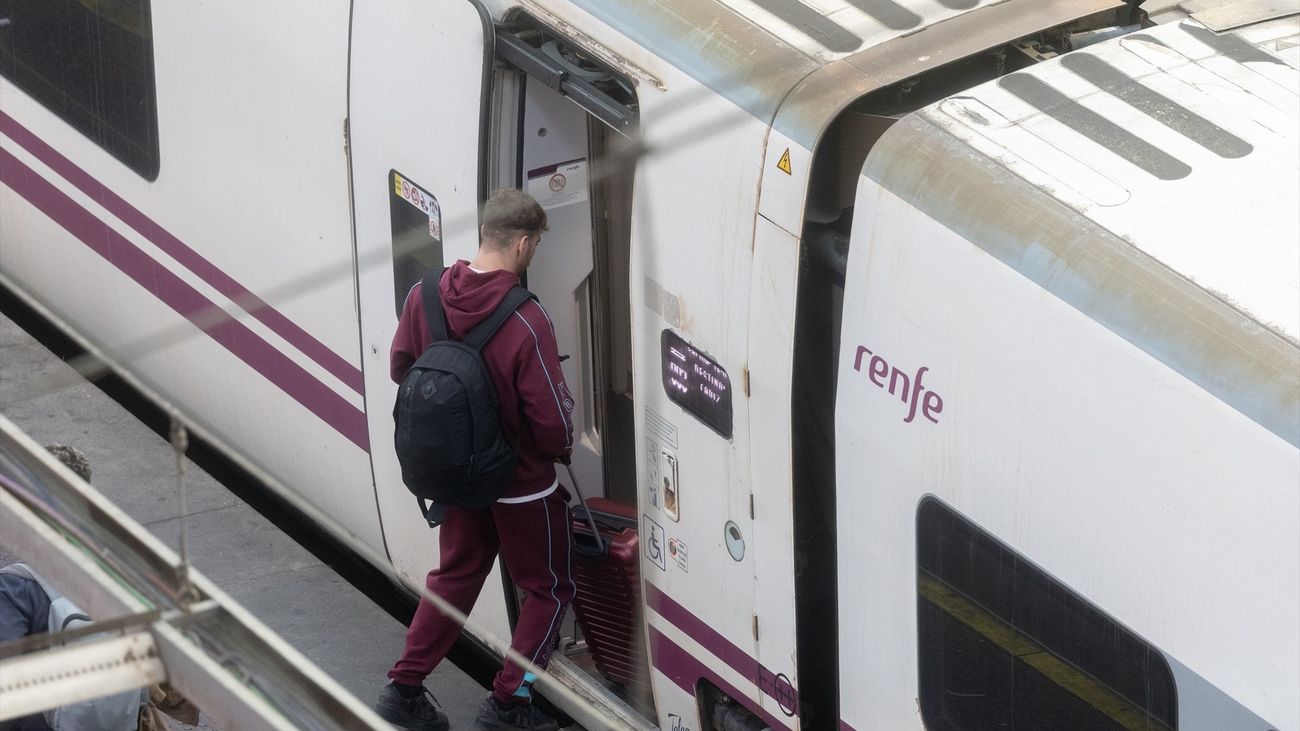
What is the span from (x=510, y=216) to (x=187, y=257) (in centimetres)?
196

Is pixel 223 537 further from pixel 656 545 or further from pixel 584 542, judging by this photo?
pixel 656 545

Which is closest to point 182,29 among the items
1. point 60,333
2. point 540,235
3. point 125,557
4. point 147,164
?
point 147,164

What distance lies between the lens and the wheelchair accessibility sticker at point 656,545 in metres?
5.12

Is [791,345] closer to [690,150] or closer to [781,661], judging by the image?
[690,150]

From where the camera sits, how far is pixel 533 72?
505 centimetres

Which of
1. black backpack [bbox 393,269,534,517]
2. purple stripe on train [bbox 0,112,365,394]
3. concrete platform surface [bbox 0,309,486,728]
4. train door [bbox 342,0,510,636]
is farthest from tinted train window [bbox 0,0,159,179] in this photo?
black backpack [bbox 393,269,534,517]

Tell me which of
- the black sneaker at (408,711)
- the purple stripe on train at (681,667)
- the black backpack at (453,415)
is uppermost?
the black backpack at (453,415)

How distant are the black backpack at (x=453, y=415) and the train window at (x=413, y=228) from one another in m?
0.27

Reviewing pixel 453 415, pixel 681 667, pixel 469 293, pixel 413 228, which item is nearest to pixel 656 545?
pixel 681 667

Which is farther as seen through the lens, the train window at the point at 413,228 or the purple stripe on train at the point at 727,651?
the train window at the point at 413,228

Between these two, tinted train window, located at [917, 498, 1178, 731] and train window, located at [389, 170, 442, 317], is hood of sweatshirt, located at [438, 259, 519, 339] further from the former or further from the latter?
tinted train window, located at [917, 498, 1178, 731]

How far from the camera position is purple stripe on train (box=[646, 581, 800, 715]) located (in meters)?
4.79

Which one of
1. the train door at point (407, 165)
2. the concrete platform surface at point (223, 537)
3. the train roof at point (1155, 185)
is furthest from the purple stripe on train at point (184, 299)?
the train roof at point (1155, 185)

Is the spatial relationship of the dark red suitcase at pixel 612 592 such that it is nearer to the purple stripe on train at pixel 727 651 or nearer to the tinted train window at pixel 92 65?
the purple stripe on train at pixel 727 651
